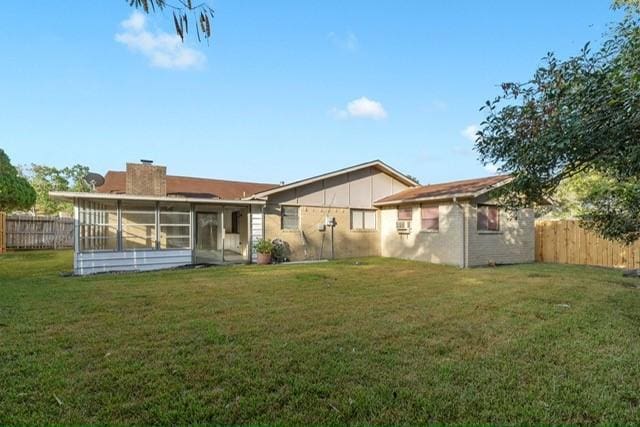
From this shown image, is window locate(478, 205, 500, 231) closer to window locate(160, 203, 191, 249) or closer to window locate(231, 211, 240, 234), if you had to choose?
window locate(231, 211, 240, 234)

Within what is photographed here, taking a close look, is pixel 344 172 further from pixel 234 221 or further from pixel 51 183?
pixel 51 183

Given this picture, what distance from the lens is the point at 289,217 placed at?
14992mm

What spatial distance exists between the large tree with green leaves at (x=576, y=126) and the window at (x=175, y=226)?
1062cm

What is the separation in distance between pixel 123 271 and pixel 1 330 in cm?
705

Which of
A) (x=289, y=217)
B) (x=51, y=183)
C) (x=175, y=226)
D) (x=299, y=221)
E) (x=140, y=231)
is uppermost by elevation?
(x=51, y=183)

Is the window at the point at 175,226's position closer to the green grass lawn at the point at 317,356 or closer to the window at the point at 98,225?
the window at the point at 98,225

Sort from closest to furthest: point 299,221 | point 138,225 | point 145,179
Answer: point 138,225
point 145,179
point 299,221

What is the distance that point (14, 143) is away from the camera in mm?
19531

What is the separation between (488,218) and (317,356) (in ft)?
38.1

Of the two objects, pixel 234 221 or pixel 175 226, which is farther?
pixel 234 221

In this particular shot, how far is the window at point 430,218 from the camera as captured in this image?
1402cm

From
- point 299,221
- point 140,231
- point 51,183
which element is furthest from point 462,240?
point 51,183

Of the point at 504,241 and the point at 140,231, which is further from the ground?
the point at 140,231

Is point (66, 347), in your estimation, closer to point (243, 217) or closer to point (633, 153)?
point (633, 153)
